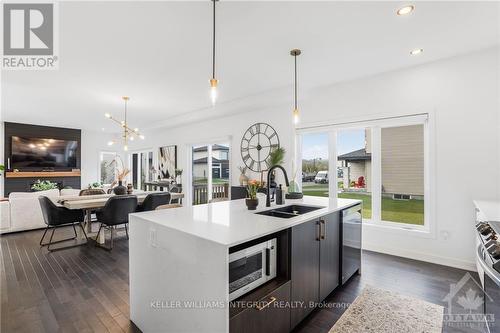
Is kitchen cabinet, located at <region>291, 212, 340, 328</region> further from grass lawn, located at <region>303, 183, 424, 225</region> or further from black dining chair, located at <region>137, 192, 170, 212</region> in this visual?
black dining chair, located at <region>137, 192, 170, 212</region>

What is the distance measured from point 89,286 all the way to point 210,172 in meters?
4.06

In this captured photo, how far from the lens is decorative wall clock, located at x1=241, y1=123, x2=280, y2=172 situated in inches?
191

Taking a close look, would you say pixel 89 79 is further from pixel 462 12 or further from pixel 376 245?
pixel 376 245

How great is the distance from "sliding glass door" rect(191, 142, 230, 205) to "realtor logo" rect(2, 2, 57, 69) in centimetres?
361

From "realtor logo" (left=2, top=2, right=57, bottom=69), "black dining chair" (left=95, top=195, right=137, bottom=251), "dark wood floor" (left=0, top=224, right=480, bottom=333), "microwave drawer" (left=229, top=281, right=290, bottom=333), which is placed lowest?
"dark wood floor" (left=0, top=224, right=480, bottom=333)

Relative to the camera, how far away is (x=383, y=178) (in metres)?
3.75

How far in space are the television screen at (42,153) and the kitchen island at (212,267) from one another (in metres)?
8.07

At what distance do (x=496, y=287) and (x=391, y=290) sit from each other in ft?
4.51

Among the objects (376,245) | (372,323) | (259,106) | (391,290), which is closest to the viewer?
(372,323)

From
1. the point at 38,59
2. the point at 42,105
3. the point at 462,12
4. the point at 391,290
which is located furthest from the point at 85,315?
the point at 42,105

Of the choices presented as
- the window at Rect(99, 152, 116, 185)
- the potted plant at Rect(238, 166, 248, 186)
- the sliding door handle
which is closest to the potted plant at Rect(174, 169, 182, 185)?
the potted plant at Rect(238, 166, 248, 186)

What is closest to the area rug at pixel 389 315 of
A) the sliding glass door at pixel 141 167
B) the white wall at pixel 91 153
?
the sliding glass door at pixel 141 167

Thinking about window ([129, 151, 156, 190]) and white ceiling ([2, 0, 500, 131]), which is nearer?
white ceiling ([2, 0, 500, 131])

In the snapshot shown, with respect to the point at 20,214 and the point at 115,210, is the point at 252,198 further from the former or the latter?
the point at 20,214
